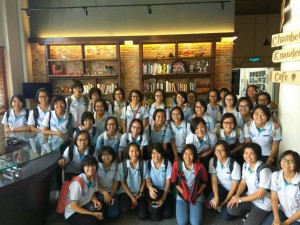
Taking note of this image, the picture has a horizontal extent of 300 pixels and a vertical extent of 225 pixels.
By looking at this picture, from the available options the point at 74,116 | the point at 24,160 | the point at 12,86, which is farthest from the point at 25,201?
the point at 12,86

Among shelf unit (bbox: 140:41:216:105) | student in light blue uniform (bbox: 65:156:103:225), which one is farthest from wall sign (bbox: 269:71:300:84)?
shelf unit (bbox: 140:41:216:105)

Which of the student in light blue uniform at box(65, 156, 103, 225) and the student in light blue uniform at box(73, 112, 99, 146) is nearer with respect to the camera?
the student in light blue uniform at box(65, 156, 103, 225)

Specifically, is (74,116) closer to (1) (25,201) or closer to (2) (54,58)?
(1) (25,201)

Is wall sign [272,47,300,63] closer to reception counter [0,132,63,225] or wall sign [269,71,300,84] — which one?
wall sign [269,71,300,84]

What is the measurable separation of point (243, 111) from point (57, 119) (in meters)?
2.71

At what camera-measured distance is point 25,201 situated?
2.61m

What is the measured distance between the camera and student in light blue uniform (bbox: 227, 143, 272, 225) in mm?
2840

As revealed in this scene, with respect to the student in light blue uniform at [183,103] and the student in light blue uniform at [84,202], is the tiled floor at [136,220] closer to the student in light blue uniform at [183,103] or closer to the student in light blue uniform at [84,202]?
the student in light blue uniform at [84,202]

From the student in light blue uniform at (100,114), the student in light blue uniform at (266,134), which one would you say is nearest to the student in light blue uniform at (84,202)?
the student in light blue uniform at (100,114)

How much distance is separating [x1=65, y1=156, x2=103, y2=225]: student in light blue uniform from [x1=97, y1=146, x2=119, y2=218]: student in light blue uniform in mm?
158

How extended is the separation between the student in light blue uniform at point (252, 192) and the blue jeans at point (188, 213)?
36 cm

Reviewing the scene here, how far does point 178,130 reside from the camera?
3.86m

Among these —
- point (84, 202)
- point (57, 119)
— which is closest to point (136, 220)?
point (84, 202)

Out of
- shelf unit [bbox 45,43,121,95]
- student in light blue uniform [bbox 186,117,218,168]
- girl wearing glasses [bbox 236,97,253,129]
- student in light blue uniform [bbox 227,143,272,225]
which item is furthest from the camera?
shelf unit [bbox 45,43,121,95]
